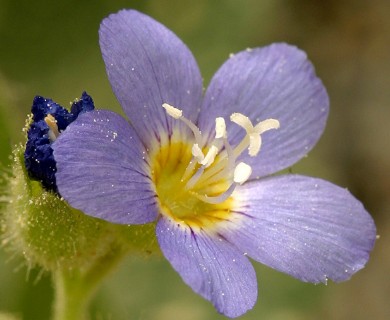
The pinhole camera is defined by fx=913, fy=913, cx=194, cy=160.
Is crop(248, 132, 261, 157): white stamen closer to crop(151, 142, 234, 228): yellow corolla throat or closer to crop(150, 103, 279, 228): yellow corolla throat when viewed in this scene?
crop(150, 103, 279, 228): yellow corolla throat

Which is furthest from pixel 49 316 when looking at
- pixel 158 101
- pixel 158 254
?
pixel 158 101

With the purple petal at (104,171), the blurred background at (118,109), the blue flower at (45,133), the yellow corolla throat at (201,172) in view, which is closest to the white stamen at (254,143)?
the yellow corolla throat at (201,172)

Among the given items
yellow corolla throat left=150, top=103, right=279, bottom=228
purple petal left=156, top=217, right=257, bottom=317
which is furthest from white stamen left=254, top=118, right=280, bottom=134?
purple petal left=156, top=217, right=257, bottom=317

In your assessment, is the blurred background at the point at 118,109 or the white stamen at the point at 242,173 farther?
the blurred background at the point at 118,109

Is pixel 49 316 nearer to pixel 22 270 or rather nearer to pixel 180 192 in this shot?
pixel 22 270

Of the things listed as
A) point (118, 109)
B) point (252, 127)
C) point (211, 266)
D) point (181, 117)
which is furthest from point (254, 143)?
point (118, 109)

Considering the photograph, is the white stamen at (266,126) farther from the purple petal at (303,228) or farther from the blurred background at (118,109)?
the blurred background at (118,109)
